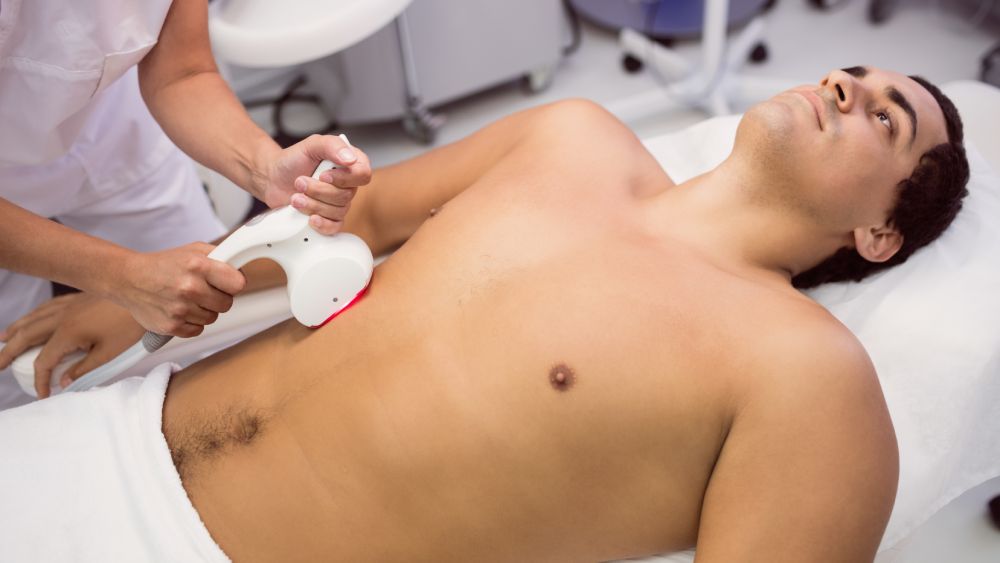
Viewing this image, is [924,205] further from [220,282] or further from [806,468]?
[220,282]

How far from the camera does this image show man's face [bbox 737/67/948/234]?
1.25m

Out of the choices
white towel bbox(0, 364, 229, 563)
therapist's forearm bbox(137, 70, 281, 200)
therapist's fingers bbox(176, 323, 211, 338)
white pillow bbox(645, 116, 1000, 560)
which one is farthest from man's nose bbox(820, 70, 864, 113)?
white towel bbox(0, 364, 229, 563)

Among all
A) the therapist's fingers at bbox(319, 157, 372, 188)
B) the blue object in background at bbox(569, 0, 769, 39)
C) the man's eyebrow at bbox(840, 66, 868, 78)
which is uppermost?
the man's eyebrow at bbox(840, 66, 868, 78)

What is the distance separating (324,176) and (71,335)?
0.56 metres

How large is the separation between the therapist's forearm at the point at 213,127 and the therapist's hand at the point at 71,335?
11.1 inches

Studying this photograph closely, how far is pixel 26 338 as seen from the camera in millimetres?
1352

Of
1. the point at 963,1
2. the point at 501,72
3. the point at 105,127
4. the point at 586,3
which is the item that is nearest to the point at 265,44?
the point at 105,127

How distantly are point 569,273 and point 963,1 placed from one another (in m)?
2.47

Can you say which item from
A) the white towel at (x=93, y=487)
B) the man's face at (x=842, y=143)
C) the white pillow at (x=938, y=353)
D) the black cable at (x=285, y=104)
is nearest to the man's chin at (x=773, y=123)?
the man's face at (x=842, y=143)

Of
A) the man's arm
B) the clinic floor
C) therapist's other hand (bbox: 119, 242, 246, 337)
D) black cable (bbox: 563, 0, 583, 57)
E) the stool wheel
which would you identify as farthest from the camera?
black cable (bbox: 563, 0, 583, 57)

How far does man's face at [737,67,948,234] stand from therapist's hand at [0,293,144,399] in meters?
1.02

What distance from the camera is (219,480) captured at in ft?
3.81

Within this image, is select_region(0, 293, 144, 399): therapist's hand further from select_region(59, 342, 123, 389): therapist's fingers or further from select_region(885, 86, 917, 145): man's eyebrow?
select_region(885, 86, 917, 145): man's eyebrow

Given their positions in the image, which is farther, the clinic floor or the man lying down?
the clinic floor
